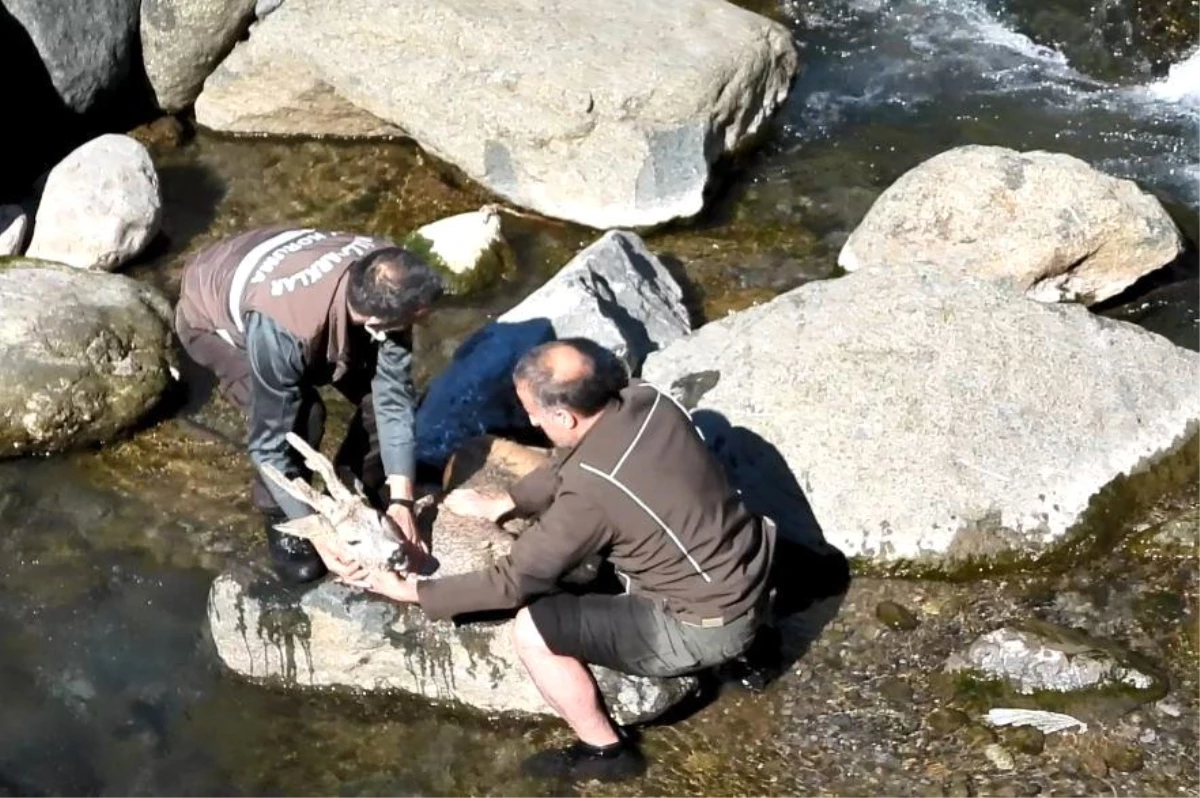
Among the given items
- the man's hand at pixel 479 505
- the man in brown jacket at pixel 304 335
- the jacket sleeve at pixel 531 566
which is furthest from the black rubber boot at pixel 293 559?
the jacket sleeve at pixel 531 566

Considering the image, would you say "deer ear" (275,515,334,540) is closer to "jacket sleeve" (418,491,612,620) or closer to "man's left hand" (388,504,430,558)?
"man's left hand" (388,504,430,558)

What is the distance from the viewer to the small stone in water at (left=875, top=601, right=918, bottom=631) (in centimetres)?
550

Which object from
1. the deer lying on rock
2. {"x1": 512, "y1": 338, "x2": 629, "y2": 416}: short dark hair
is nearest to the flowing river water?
the deer lying on rock

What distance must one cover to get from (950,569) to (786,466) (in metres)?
0.74

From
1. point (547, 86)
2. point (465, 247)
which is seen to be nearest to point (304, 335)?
point (465, 247)

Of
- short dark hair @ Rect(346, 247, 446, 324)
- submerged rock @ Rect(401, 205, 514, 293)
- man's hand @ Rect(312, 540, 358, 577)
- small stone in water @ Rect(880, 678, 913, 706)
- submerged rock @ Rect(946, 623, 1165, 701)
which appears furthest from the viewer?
submerged rock @ Rect(401, 205, 514, 293)

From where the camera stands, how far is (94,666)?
5664 millimetres

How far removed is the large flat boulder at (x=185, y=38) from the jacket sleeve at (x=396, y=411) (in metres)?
4.39

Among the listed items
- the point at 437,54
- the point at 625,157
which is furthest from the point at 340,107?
the point at 625,157

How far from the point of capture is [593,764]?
16.5 feet

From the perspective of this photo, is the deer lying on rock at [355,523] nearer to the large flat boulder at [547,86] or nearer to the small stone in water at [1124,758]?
the small stone in water at [1124,758]

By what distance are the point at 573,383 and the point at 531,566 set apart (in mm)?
611

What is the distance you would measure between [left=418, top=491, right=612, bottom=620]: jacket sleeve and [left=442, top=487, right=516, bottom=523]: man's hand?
1.90 feet

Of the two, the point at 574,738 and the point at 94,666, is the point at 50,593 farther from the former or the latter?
the point at 574,738
